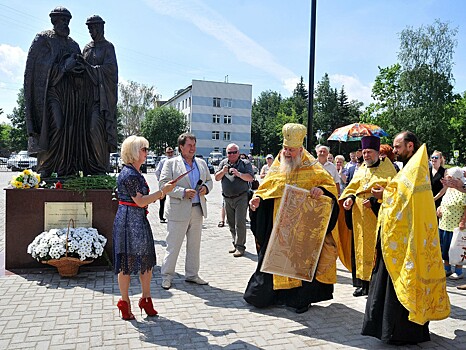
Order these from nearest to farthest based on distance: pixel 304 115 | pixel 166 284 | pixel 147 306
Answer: pixel 147 306, pixel 166 284, pixel 304 115

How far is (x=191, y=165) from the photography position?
19.5 feet

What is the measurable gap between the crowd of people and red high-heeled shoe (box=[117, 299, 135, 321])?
10mm

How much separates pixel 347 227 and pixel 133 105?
49.4 m

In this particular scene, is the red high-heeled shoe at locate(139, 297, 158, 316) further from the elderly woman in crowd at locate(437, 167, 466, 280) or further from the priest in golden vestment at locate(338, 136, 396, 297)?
the elderly woman in crowd at locate(437, 167, 466, 280)

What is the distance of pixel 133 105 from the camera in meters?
52.4

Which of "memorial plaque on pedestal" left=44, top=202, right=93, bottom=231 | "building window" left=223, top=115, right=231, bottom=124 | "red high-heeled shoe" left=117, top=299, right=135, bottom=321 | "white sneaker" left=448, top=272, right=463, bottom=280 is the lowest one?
"white sneaker" left=448, top=272, right=463, bottom=280

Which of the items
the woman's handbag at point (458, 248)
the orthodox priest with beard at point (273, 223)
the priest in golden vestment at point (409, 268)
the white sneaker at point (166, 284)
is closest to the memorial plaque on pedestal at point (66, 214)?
the white sneaker at point (166, 284)

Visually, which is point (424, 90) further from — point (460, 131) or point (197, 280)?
point (197, 280)

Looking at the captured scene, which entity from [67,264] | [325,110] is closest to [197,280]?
[67,264]

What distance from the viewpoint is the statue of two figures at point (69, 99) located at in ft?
21.7

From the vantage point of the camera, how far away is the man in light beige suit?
5.73 meters

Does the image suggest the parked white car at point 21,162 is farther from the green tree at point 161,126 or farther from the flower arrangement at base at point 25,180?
the flower arrangement at base at point 25,180

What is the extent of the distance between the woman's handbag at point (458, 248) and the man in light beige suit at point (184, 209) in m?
3.57

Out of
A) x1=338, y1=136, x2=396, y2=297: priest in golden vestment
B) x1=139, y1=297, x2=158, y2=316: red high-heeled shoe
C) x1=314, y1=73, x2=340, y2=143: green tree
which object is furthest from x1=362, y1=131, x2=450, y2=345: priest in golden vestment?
x1=314, y1=73, x2=340, y2=143: green tree
